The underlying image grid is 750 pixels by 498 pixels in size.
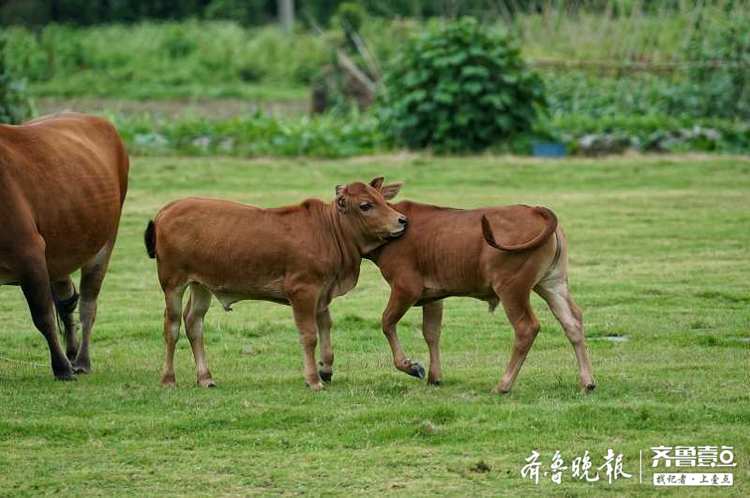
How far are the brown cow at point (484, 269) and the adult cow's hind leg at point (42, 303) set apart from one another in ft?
7.31

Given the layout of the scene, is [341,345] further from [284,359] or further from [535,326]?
[535,326]

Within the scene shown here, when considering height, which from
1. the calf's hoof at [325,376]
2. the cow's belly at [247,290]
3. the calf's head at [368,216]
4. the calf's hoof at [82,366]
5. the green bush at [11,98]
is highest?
the calf's head at [368,216]

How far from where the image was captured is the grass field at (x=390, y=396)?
7984 mm

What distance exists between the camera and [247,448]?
8.51 metres

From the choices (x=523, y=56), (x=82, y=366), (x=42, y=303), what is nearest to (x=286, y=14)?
(x=523, y=56)

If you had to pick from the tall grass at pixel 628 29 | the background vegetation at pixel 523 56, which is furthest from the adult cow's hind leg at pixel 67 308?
the tall grass at pixel 628 29

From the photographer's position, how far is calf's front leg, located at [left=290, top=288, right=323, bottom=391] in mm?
10015

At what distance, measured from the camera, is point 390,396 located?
9727 mm

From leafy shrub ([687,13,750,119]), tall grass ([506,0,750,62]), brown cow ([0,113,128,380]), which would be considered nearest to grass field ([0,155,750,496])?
brown cow ([0,113,128,380])

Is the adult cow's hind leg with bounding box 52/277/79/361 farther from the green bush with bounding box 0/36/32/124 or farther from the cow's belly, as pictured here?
the green bush with bounding box 0/36/32/124

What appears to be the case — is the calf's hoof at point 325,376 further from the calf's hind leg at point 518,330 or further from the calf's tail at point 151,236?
the calf's tail at point 151,236

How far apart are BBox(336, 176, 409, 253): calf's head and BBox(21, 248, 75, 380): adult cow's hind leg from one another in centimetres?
203

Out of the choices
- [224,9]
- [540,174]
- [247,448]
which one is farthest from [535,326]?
[224,9]

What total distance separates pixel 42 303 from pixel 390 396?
249 cm
